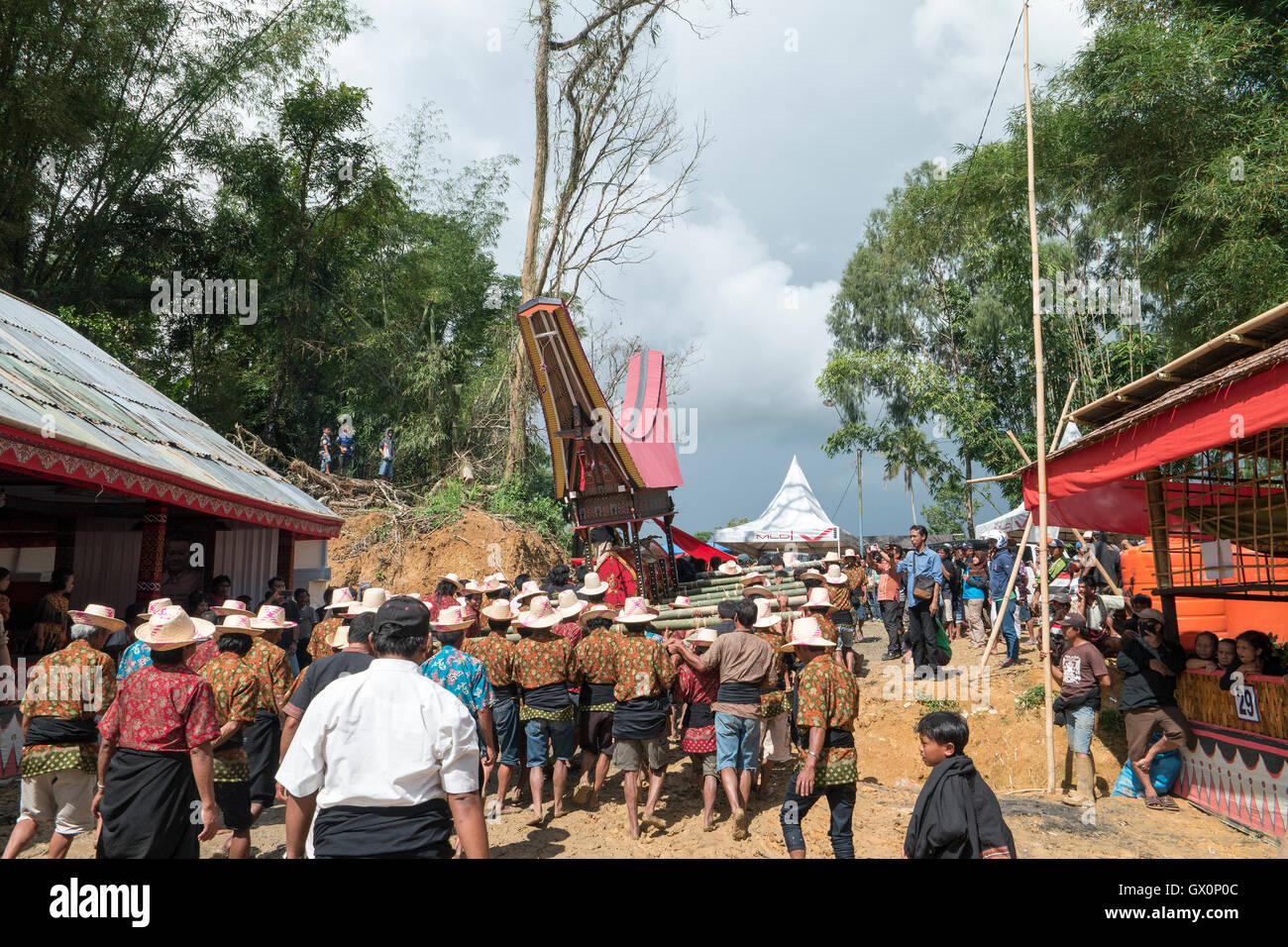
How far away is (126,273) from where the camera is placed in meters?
22.0

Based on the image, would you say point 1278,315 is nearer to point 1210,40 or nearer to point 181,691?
point 181,691

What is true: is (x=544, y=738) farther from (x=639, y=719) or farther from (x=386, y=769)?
(x=386, y=769)

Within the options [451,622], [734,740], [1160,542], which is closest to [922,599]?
[1160,542]

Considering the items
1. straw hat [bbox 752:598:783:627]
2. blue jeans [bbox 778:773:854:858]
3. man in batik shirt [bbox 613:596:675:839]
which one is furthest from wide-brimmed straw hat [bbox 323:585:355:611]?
blue jeans [bbox 778:773:854:858]

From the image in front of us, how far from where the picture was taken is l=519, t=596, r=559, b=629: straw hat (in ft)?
22.2

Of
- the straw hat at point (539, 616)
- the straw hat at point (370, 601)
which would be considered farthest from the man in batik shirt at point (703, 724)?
the straw hat at point (370, 601)

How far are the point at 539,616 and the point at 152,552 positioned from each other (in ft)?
18.3

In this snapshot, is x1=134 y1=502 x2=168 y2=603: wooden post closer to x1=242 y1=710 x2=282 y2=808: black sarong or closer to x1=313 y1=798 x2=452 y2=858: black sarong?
x1=242 y1=710 x2=282 y2=808: black sarong

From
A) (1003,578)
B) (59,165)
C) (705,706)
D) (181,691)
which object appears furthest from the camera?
(59,165)

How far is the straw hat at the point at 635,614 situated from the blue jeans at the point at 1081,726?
14.7 ft

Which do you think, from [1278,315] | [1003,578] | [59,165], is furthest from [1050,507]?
[59,165]

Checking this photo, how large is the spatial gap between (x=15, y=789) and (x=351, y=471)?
59.3 feet

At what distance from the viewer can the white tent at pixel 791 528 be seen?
2328cm

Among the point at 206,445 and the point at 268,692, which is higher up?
the point at 206,445
